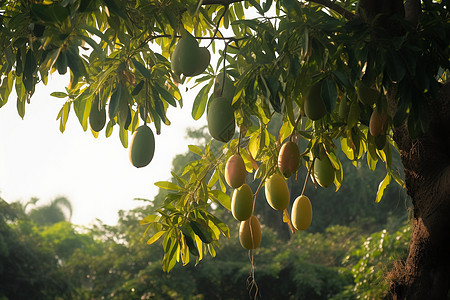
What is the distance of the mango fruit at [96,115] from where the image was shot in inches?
55.6

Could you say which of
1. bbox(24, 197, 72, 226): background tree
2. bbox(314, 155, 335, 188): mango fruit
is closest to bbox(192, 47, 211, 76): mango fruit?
bbox(314, 155, 335, 188): mango fruit

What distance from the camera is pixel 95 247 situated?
12539 millimetres

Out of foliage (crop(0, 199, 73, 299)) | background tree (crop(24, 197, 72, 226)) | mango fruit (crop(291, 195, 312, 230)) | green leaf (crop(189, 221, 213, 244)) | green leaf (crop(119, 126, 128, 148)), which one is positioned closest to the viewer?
mango fruit (crop(291, 195, 312, 230))

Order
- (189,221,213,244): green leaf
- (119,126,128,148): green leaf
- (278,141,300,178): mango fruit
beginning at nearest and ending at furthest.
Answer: (278,141,300,178): mango fruit, (189,221,213,244): green leaf, (119,126,128,148): green leaf

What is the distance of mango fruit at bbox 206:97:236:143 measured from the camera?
1328mm

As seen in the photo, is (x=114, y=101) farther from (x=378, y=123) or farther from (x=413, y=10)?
(x=413, y=10)

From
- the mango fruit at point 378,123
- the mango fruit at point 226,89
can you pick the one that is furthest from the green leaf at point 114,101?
the mango fruit at point 378,123

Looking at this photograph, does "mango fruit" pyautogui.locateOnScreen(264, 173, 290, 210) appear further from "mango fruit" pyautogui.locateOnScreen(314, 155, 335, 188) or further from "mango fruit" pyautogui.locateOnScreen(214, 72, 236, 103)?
"mango fruit" pyautogui.locateOnScreen(214, 72, 236, 103)

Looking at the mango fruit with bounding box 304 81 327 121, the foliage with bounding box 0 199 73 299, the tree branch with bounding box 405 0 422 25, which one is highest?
the foliage with bounding box 0 199 73 299

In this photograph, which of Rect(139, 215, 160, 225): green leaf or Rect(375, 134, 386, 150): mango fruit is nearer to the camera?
Rect(375, 134, 386, 150): mango fruit

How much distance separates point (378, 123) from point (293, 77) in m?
0.23

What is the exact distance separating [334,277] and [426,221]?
7.56 m

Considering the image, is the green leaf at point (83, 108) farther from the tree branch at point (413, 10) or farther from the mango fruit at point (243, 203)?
the tree branch at point (413, 10)

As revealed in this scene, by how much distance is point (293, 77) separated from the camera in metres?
1.21
